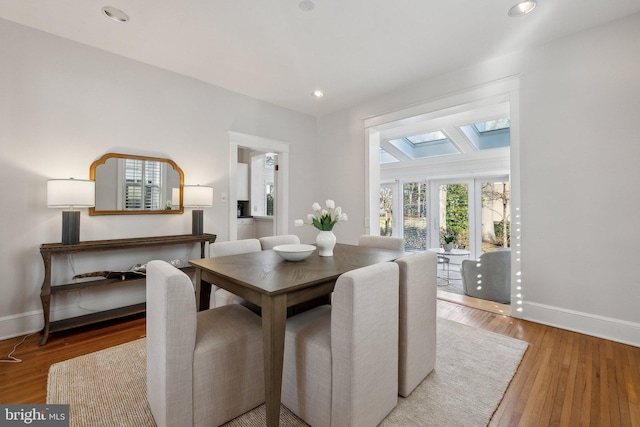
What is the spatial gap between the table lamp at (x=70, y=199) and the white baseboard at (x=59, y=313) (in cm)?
68

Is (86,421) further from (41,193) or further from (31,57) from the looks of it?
(31,57)

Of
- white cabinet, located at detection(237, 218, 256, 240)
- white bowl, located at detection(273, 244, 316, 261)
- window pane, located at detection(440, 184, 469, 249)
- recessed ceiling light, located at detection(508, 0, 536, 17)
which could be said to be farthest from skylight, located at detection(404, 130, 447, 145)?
white bowl, located at detection(273, 244, 316, 261)

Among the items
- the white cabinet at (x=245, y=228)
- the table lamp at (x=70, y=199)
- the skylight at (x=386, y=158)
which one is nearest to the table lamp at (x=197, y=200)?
the table lamp at (x=70, y=199)

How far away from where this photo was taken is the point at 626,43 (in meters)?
2.24

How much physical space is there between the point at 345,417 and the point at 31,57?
3.64 metres

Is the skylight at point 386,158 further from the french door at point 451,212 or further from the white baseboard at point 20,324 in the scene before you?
the white baseboard at point 20,324

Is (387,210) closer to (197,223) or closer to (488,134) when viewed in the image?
(488,134)

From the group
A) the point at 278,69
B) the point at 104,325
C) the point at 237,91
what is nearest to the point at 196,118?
the point at 237,91

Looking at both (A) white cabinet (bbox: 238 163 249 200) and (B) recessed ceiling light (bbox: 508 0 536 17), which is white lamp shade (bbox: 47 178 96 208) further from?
(A) white cabinet (bbox: 238 163 249 200)

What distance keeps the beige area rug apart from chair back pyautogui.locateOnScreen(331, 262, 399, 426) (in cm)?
24

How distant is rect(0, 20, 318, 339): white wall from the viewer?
7.67 ft

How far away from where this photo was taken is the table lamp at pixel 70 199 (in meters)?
2.28

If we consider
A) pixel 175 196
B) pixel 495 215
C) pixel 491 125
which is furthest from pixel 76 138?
pixel 495 215

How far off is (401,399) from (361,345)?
2.08ft
